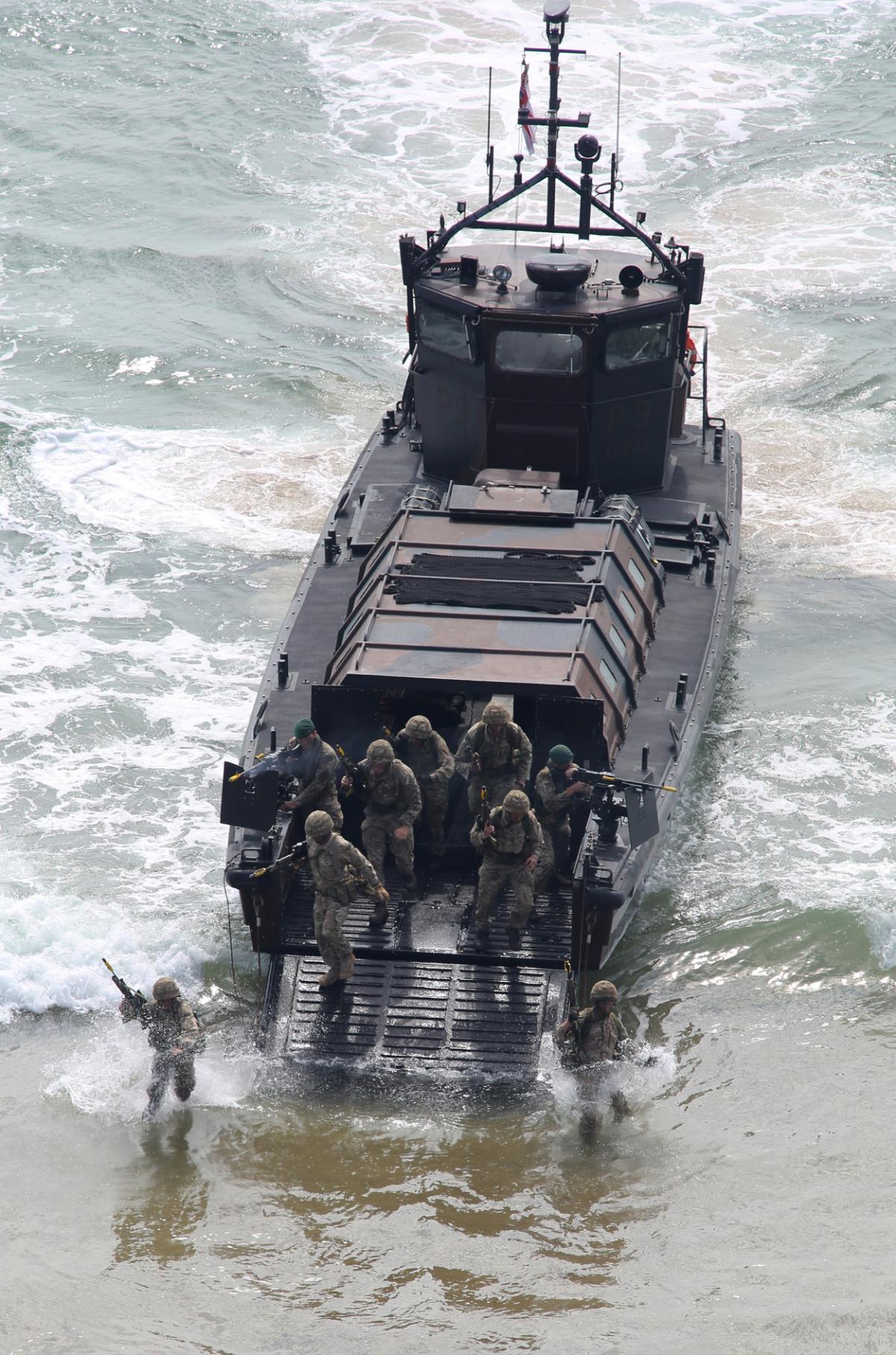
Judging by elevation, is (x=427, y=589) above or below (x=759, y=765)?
above

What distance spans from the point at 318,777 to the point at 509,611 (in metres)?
2.13

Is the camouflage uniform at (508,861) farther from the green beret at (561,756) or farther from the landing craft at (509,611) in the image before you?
the green beret at (561,756)

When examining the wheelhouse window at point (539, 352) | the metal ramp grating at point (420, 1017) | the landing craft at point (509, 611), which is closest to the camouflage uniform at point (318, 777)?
the landing craft at point (509, 611)

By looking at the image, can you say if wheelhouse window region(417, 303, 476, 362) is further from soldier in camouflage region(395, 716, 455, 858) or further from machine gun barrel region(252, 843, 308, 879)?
machine gun barrel region(252, 843, 308, 879)

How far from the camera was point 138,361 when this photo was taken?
22.6 m

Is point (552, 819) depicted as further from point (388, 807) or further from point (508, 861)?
point (388, 807)

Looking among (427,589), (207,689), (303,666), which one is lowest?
(207,689)

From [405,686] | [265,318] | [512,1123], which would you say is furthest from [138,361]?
[512,1123]

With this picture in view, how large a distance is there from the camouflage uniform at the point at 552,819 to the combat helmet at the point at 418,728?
0.80m

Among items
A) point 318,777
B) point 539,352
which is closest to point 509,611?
point 318,777

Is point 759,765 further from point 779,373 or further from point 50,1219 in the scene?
point 779,373

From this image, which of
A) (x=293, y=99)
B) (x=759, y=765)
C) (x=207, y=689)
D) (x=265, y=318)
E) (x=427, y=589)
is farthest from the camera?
(x=293, y=99)

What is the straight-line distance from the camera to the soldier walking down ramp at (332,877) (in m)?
9.81

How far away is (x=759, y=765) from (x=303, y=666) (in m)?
4.12
